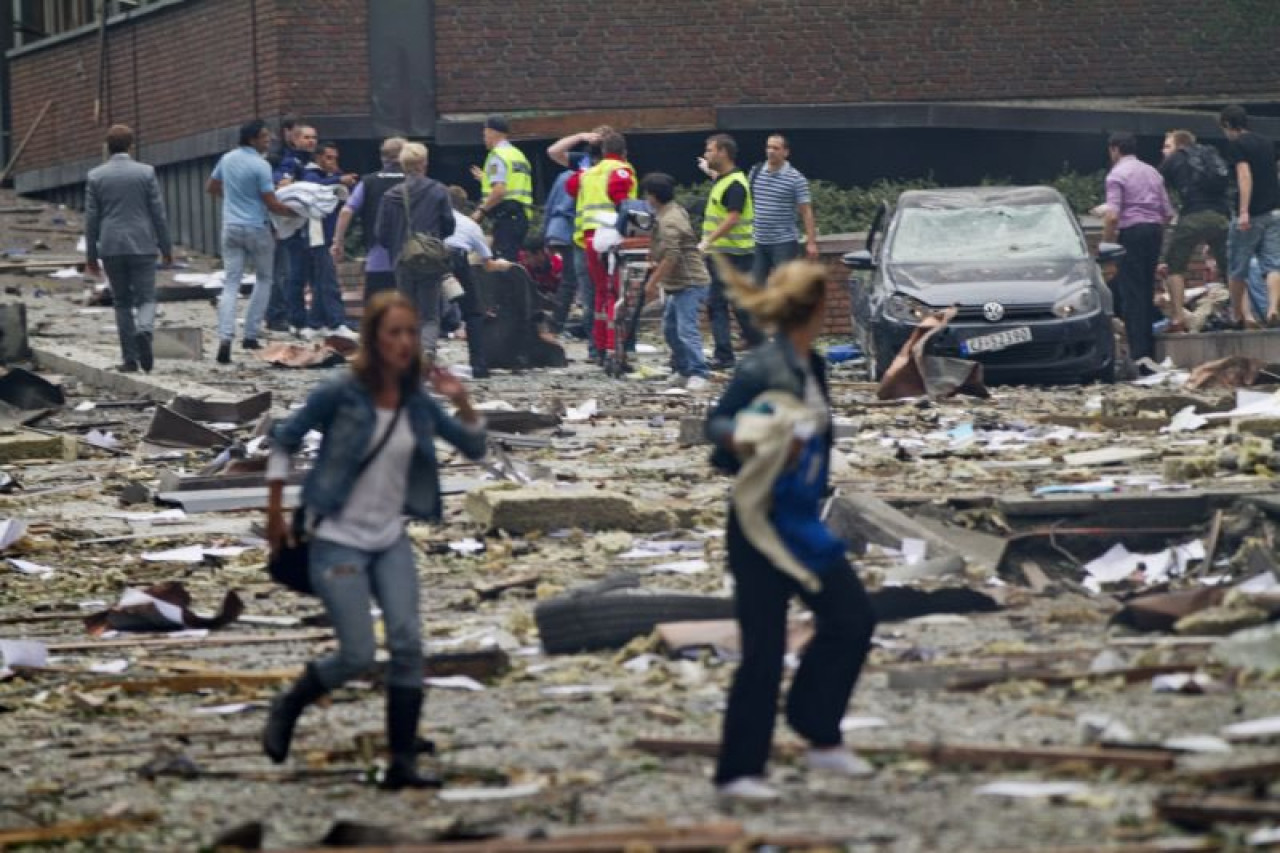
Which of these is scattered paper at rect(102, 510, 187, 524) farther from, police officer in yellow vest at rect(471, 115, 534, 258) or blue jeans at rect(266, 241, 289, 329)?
blue jeans at rect(266, 241, 289, 329)

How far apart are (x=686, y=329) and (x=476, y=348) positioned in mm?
2016

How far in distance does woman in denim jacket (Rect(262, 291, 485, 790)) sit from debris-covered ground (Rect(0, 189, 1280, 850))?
1.21ft

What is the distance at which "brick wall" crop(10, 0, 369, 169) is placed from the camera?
30.6m

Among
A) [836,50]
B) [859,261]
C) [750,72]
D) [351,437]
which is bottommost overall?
[859,261]

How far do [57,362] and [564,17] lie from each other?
29.6 ft

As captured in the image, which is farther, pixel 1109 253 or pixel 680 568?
pixel 1109 253

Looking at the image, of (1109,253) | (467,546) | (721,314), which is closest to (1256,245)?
(1109,253)

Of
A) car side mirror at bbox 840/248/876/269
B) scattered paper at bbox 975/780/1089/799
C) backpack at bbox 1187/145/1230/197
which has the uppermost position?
backpack at bbox 1187/145/1230/197

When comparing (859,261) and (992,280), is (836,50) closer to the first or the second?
(859,261)

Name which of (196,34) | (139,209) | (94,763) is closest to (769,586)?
(94,763)

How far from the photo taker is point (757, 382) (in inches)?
298

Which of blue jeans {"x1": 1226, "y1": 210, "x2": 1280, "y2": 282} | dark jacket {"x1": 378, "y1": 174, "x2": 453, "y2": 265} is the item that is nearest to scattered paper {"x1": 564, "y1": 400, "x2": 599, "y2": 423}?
dark jacket {"x1": 378, "y1": 174, "x2": 453, "y2": 265}

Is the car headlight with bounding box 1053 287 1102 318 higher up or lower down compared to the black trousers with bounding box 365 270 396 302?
lower down

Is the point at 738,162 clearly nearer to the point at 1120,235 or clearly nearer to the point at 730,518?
the point at 1120,235
